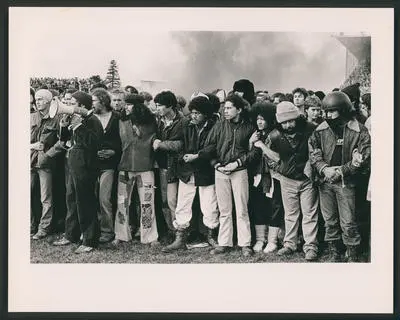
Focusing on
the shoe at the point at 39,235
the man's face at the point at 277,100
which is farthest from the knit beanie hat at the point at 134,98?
the shoe at the point at 39,235

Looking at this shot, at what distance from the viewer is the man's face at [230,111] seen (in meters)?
2.53

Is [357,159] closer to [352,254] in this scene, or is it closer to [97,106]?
[352,254]

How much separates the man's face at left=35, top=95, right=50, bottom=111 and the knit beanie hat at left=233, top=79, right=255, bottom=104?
81 centimetres

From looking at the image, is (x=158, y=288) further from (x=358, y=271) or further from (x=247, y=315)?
(x=358, y=271)

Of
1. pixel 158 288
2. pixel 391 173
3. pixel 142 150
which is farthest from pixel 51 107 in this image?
pixel 391 173

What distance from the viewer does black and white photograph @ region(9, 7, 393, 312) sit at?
249 cm

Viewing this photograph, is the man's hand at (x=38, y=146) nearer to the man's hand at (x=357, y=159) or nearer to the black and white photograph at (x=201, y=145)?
the black and white photograph at (x=201, y=145)

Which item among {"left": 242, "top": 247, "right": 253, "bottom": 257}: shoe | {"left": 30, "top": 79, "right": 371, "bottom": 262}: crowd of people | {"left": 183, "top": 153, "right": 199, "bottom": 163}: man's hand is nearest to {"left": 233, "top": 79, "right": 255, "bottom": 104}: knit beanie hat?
{"left": 30, "top": 79, "right": 371, "bottom": 262}: crowd of people

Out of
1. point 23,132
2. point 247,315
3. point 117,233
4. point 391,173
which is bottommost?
point 247,315

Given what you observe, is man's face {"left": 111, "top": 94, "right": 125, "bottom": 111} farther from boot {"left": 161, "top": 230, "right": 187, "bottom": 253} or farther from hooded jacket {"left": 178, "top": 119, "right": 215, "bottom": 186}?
boot {"left": 161, "top": 230, "right": 187, "bottom": 253}

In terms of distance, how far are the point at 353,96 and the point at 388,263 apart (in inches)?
28.6

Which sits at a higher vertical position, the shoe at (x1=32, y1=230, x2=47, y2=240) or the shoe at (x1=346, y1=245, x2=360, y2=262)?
the shoe at (x1=32, y1=230, x2=47, y2=240)

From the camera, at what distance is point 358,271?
251cm

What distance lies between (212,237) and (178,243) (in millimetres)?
149
